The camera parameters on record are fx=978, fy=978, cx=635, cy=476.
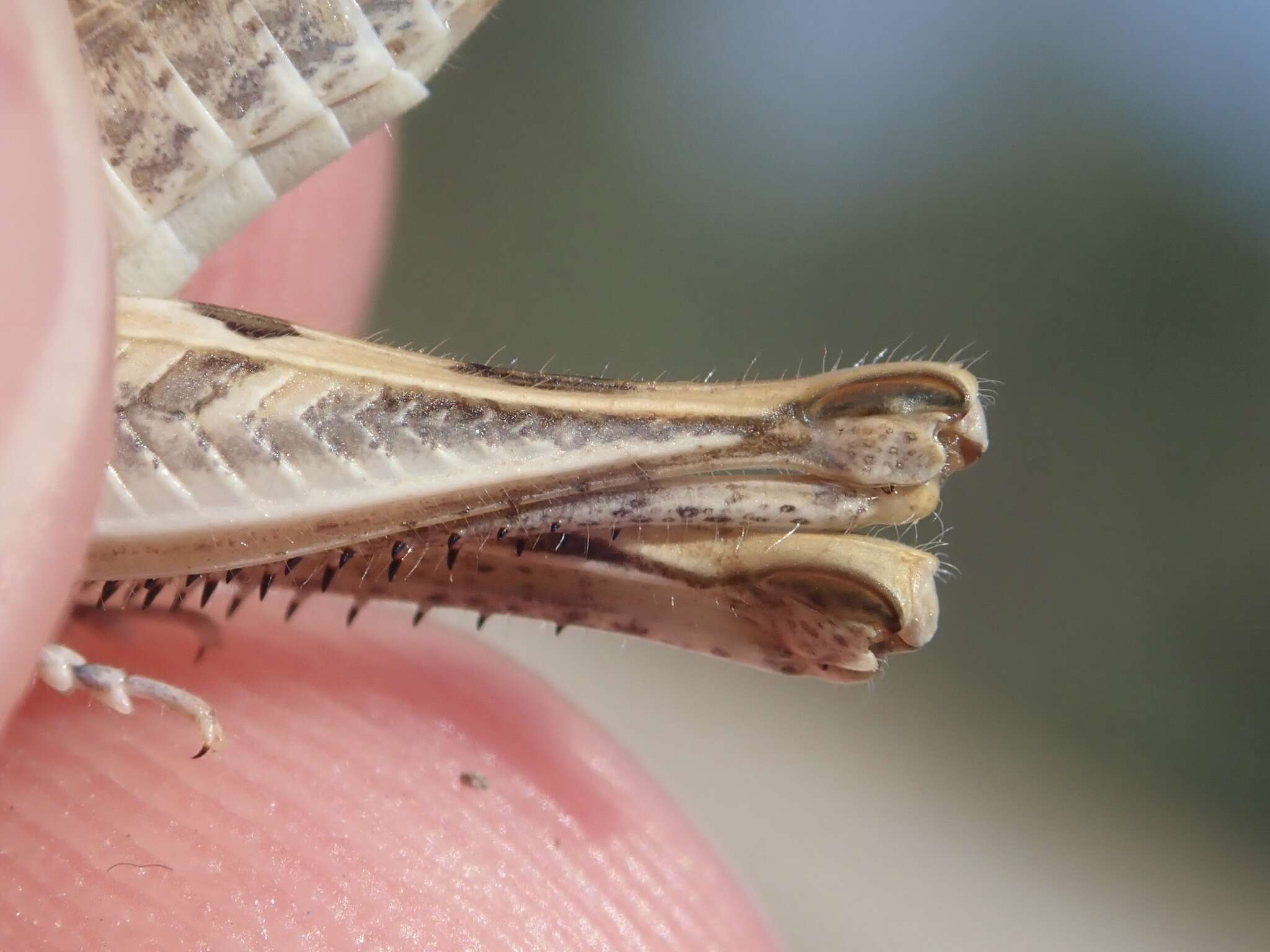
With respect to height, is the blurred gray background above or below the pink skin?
above

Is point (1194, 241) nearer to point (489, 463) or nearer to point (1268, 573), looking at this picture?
point (1268, 573)

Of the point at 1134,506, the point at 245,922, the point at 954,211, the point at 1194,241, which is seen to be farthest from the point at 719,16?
the point at 245,922

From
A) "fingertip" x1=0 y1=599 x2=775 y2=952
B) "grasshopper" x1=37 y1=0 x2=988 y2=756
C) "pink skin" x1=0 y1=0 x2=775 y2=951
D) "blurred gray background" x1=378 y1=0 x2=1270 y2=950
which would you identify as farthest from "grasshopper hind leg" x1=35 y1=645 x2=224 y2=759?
"blurred gray background" x1=378 y1=0 x2=1270 y2=950

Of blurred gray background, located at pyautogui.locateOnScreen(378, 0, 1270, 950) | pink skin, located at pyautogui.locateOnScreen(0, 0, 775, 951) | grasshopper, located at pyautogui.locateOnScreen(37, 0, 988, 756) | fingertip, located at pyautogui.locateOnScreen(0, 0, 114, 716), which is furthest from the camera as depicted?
blurred gray background, located at pyautogui.locateOnScreen(378, 0, 1270, 950)

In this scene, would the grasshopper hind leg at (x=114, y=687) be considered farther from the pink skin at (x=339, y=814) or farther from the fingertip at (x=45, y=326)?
the fingertip at (x=45, y=326)

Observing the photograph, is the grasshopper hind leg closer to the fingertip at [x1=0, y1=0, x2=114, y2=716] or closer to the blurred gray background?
the fingertip at [x1=0, y1=0, x2=114, y2=716]

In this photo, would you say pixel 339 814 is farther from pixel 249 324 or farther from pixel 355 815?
pixel 249 324
